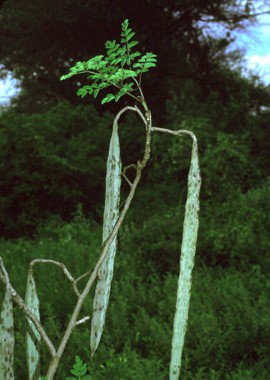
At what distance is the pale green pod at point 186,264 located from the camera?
40.3 inches

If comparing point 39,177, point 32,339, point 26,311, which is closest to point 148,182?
point 39,177

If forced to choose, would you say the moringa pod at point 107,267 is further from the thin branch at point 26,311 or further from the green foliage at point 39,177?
the green foliage at point 39,177

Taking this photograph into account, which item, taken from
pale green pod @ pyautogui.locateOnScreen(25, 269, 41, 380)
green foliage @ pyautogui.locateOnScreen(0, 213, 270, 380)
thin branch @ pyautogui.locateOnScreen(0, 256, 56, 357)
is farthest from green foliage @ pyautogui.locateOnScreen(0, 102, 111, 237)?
thin branch @ pyautogui.locateOnScreen(0, 256, 56, 357)

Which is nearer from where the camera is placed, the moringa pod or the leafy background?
the moringa pod

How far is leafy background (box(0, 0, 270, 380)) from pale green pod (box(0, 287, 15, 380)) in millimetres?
1506

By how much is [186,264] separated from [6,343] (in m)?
0.35

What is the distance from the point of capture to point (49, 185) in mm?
6848

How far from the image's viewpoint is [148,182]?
7.48 meters

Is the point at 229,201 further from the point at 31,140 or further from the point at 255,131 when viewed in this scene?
the point at 31,140

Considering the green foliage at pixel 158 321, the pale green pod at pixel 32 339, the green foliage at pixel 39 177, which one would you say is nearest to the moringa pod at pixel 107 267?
the pale green pod at pixel 32 339

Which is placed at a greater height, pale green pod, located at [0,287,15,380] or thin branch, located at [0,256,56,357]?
thin branch, located at [0,256,56,357]

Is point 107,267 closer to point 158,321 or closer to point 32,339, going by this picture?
point 32,339

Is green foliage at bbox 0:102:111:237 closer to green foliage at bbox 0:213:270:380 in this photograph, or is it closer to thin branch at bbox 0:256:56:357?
green foliage at bbox 0:213:270:380

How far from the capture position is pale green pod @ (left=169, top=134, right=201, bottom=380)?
3.36 ft
